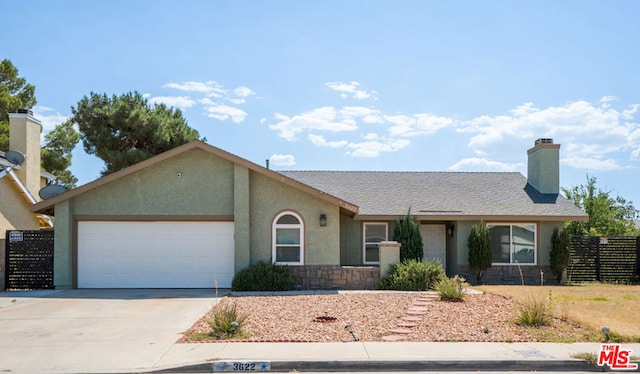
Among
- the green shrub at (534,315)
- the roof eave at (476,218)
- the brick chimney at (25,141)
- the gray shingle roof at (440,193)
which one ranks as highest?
the brick chimney at (25,141)

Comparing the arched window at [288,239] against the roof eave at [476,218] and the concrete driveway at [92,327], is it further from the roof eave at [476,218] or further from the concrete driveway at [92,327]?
the roof eave at [476,218]

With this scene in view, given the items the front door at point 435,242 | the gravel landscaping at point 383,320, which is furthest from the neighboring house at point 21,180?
the front door at point 435,242

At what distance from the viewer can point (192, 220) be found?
16.4 meters

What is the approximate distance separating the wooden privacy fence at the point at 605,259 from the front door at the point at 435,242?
4588 mm

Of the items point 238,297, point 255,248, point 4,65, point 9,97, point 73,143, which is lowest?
Answer: point 238,297

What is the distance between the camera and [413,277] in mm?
15711

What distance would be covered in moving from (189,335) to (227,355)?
1.67 meters

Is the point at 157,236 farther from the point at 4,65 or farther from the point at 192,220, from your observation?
the point at 4,65

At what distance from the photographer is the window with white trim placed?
19.5 m

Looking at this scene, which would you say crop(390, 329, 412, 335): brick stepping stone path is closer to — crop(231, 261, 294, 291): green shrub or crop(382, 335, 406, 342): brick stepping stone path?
crop(382, 335, 406, 342): brick stepping stone path

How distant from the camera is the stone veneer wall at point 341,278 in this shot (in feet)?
53.5

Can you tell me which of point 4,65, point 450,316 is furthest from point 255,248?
point 4,65

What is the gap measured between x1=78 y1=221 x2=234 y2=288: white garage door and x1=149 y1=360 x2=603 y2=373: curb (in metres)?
9.01

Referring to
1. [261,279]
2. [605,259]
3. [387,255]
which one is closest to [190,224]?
[261,279]
